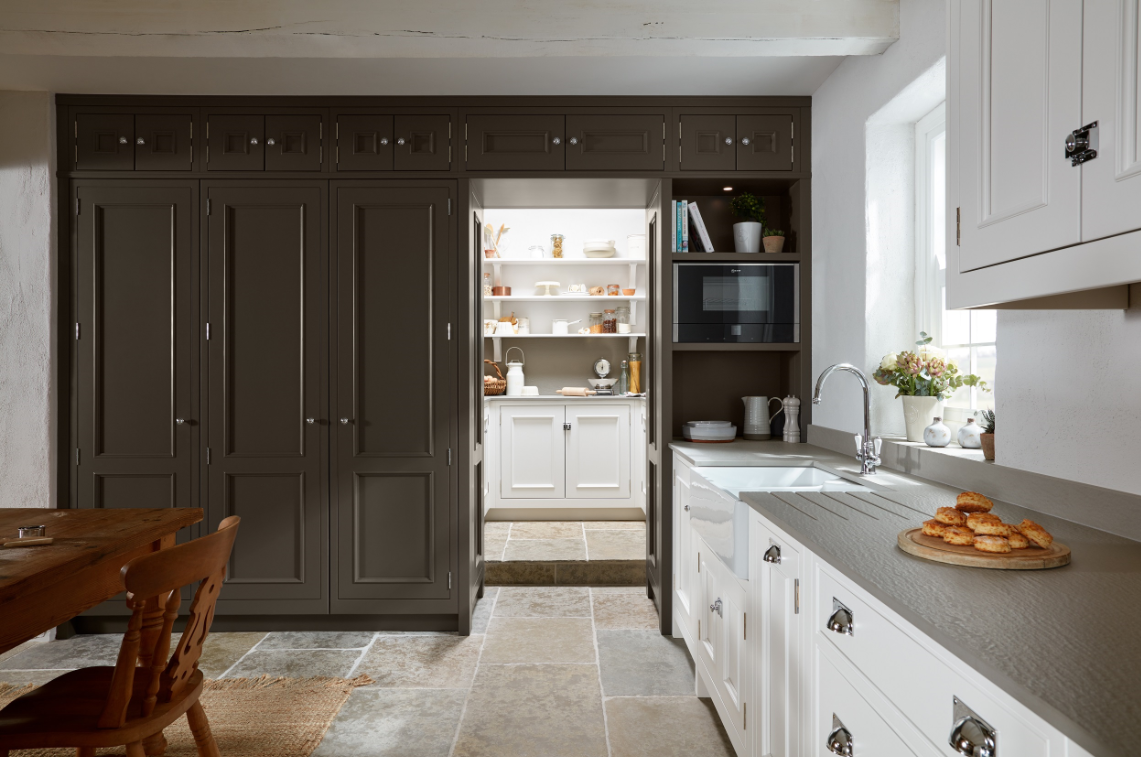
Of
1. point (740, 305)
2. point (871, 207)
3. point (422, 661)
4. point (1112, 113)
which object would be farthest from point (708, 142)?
point (422, 661)

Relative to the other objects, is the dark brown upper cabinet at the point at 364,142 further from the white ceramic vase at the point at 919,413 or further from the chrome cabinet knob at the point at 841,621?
the chrome cabinet knob at the point at 841,621

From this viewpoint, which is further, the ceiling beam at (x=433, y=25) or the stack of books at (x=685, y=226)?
the stack of books at (x=685, y=226)

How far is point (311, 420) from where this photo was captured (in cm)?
320

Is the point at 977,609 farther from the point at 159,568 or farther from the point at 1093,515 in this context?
the point at 159,568

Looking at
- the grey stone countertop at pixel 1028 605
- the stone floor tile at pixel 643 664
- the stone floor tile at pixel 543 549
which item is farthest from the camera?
the stone floor tile at pixel 543 549

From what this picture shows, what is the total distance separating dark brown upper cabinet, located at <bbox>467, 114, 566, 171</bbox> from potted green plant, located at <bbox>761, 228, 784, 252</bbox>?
1.03 meters

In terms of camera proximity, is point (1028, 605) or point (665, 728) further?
point (665, 728)

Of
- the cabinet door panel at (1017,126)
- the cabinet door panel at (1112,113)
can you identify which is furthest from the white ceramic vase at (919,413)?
the cabinet door panel at (1112,113)

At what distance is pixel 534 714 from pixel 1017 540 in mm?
1795

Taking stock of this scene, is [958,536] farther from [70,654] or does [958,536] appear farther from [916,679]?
[70,654]

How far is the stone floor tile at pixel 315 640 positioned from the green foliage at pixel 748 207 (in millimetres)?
2691

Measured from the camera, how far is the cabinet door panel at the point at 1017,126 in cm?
111

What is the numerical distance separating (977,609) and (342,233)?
2.93 m

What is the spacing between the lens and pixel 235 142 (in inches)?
125
